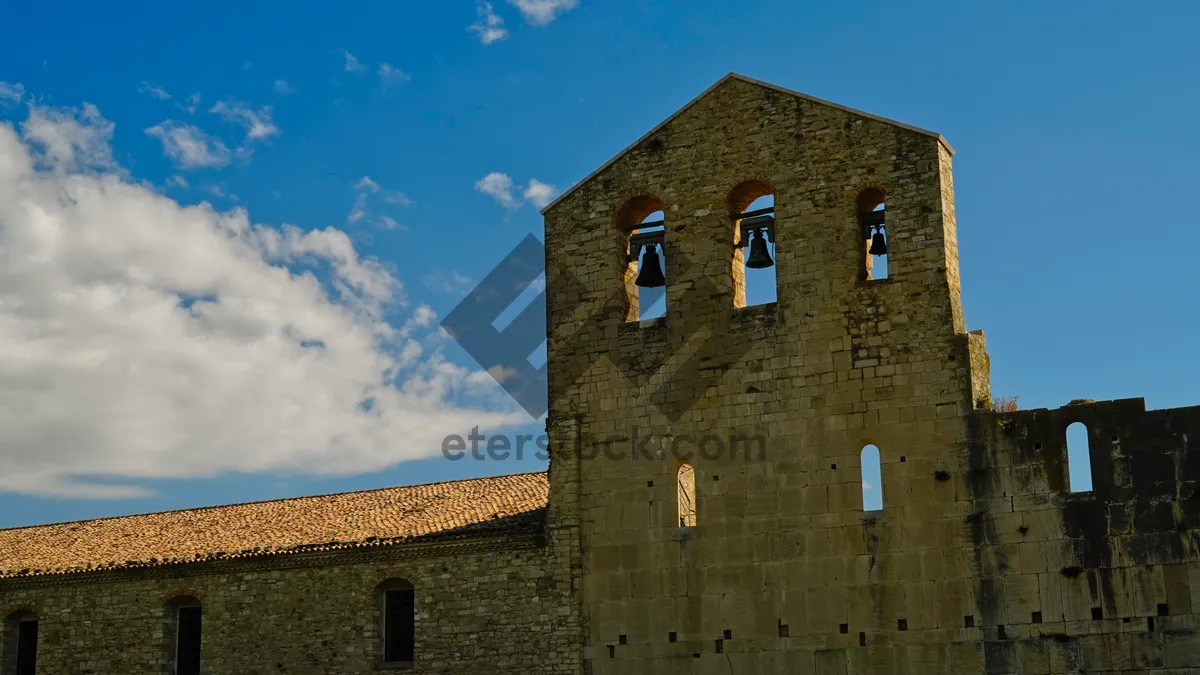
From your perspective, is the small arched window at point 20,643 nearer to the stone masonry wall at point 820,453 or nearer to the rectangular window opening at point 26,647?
the rectangular window opening at point 26,647

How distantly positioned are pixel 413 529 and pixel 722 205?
7832 millimetres

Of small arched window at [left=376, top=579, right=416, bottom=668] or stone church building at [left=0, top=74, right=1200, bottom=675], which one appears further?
small arched window at [left=376, top=579, right=416, bottom=668]

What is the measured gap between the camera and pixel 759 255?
76.1 ft

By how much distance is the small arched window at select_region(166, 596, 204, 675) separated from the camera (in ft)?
86.9

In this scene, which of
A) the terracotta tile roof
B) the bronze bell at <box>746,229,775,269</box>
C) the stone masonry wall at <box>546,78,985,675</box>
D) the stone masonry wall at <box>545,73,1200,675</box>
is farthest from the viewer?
the terracotta tile roof

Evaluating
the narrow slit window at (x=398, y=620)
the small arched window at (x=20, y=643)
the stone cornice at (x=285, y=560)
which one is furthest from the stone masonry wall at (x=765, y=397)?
the small arched window at (x=20, y=643)

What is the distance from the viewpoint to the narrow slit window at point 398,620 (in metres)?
24.8

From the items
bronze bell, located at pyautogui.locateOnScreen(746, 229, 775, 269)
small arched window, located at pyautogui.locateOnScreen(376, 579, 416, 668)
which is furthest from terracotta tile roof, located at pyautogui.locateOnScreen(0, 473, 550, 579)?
bronze bell, located at pyautogui.locateOnScreen(746, 229, 775, 269)

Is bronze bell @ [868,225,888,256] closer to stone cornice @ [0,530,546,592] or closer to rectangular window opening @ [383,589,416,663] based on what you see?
stone cornice @ [0,530,546,592]

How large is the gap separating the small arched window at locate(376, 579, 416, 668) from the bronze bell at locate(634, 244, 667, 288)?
259 inches

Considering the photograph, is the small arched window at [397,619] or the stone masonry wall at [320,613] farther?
Answer: the small arched window at [397,619]

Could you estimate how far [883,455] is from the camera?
70.9 feet

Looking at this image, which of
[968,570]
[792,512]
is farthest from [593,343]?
[968,570]

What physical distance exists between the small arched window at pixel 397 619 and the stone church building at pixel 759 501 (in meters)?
0.05
